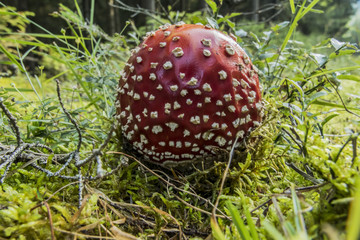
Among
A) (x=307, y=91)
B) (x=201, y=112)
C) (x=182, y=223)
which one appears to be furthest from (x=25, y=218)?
(x=307, y=91)

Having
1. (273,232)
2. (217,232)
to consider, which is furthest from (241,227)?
(273,232)

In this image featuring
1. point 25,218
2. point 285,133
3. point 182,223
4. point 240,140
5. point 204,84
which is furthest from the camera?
point 285,133

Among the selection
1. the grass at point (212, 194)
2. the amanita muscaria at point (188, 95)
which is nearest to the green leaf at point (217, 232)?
the grass at point (212, 194)

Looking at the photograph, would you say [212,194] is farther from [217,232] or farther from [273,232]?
[273,232]

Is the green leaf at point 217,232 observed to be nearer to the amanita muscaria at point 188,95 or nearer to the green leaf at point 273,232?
the green leaf at point 273,232

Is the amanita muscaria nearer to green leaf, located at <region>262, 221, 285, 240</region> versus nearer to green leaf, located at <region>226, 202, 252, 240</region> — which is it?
green leaf, located at <region>226, 202, 252, 240</region>

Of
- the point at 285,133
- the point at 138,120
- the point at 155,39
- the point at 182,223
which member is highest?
the point at 155,39

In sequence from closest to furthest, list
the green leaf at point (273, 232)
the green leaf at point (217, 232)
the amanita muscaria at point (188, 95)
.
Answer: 1. the green leaf at point (273, 232)
2. the green leaf at point (217, 232)
3. the amanita muscaria at point (188, 95)

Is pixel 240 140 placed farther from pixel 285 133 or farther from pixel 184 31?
pixel 184 31

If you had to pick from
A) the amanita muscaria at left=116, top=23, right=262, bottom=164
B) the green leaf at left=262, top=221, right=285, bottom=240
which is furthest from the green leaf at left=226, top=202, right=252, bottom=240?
the amanita muscaria at left=116, top=23, right=262, bottom=164
